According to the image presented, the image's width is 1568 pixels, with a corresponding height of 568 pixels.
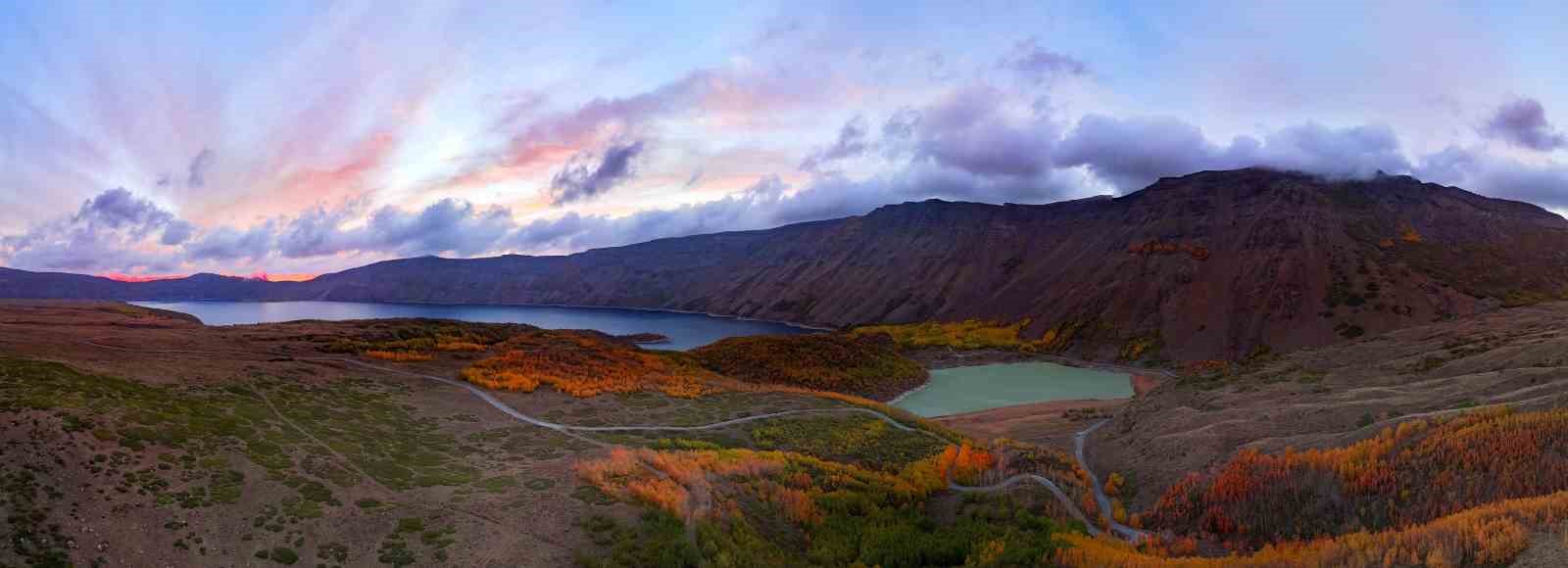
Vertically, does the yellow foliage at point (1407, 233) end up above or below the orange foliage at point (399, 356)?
above

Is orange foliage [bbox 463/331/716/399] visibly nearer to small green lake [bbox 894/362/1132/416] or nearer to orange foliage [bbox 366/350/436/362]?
orange foliage [bbox 366/350/436/362]

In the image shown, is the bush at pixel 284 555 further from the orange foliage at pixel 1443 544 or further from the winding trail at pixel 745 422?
the orange foliage at pixel 1443 544

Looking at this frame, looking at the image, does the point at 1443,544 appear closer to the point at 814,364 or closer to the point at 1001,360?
the point at 814,364

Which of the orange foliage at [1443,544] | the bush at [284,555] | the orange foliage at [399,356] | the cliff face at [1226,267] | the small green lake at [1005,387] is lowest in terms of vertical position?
the small green lake at [1005,387]

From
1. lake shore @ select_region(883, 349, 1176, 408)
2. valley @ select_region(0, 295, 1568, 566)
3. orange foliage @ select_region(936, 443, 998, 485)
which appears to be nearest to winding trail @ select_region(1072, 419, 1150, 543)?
valley @ select_region(0, 295, 1568, 566)

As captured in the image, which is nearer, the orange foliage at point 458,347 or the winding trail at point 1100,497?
the winding trail at point 1100,497

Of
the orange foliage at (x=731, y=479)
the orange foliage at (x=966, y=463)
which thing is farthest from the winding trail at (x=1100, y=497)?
the orange foliage at (x=731, y=479)

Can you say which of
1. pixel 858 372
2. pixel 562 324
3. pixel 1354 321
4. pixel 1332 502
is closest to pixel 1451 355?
pixel 1332 502
